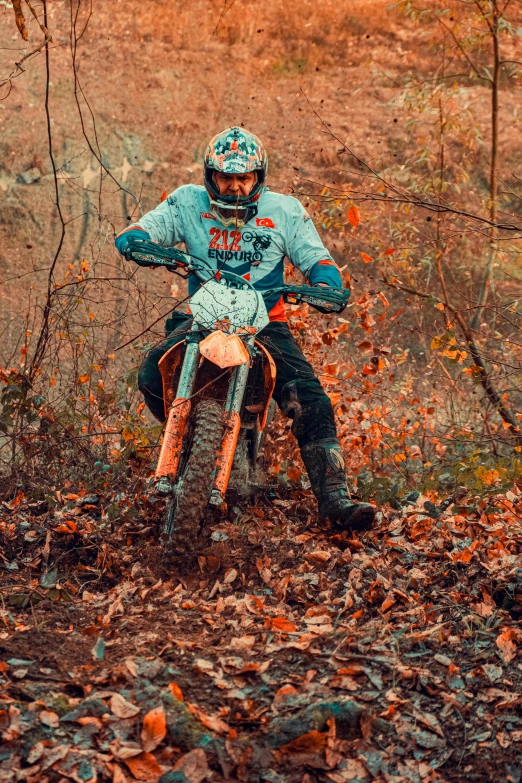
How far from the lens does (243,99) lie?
61.5ft

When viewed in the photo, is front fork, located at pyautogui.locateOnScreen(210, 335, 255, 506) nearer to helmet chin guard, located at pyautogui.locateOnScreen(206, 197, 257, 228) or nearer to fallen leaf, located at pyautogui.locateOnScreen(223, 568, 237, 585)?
fallen leaf, located at pyautogui.locateOnScreen(223, 568, 237, 585)

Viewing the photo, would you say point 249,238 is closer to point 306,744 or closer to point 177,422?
point 177,422

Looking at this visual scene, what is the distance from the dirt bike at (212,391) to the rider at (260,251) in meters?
0.22

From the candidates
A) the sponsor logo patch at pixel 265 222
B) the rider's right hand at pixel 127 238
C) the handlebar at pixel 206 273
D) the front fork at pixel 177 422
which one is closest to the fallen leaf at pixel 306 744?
the front fork at pixel 177 422

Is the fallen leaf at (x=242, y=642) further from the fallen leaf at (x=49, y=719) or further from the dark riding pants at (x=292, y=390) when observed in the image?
the dark riding pants at (x=292, y=390)

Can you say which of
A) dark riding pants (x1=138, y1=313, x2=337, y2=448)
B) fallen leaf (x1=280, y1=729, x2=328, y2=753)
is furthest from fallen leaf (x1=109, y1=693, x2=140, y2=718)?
dark riding pants (x1=138, y1=313, x2=337, y2=448)

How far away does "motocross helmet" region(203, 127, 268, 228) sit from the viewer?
5.51m

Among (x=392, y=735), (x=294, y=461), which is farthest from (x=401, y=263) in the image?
(x=392, y=735)

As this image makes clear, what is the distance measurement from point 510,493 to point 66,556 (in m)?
2.79

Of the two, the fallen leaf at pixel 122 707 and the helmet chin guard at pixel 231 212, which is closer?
the fallen leaf at pixel 122 707

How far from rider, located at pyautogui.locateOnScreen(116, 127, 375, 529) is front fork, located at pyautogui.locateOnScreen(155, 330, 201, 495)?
280 mm

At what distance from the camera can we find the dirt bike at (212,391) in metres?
4.64

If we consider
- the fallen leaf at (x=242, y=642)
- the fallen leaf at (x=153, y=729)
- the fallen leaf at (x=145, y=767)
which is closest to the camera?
the fallen leaf at (x=145, y=767)

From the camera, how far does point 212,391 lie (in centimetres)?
496
